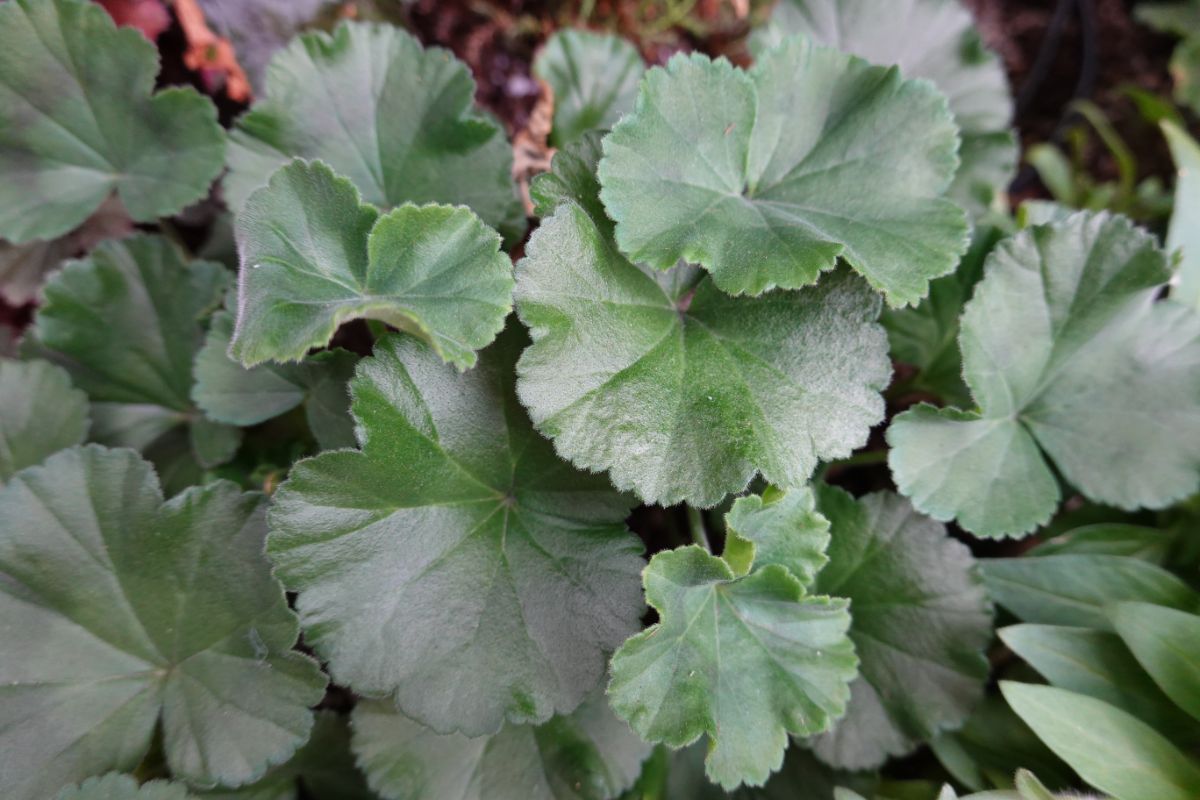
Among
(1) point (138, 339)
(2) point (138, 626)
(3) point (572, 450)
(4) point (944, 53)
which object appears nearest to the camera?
(3) point (572, 450)

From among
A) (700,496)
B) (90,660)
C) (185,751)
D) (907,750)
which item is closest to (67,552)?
(90,660)

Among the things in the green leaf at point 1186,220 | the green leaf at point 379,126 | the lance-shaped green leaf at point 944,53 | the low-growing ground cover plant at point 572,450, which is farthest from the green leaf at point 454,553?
the green leaf at point 1186,220

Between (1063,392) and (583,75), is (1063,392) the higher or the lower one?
the lower one

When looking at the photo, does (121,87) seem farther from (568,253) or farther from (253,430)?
(568,253)

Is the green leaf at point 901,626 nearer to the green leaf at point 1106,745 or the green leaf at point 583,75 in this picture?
the green leaf at point 1106,745

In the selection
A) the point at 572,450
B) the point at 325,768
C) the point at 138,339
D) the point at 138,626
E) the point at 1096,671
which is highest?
the point at 572,450

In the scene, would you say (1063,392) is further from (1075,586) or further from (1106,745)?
(1106,745)

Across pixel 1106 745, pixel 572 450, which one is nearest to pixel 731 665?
pixel 572 450
